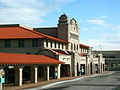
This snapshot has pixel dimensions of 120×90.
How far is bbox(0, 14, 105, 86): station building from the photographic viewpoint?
1675 inches

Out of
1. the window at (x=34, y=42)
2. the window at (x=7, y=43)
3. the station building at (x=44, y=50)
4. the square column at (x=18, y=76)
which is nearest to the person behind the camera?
the square column at (x=18, y=76)

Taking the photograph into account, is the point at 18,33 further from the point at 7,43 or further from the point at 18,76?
the point at 18,76

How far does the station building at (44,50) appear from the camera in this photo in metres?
42.5

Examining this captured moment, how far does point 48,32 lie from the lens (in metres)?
74.4

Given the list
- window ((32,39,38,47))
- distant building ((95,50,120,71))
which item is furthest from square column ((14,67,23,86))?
distant building ((95,50,120,71))

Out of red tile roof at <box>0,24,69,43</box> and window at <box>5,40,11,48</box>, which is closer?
red tile roof at <box>0,24,69,43</box>

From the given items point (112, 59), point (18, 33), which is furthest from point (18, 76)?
point (112, 59)

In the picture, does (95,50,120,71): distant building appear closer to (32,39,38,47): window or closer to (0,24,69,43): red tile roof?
(0,24,69,43): red tile roof

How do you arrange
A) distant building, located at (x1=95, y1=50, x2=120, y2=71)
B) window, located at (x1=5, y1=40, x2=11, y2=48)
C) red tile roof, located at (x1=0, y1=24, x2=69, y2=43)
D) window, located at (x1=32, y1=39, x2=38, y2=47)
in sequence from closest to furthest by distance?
window, located at (x1=32, y1=39, x2=38, y2=47)
red tile roof, located at (x1=0, y1=24, x2=69, y2=43)
window, located at (x1=5, y1=40, x2=11, y2=48)
distant building, located at (x1=95, y1=50, x2=120, y2=71)

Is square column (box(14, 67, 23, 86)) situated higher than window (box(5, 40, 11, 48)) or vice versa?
window (box(5, 40, 11, 48))

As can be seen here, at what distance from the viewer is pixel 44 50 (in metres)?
50.2

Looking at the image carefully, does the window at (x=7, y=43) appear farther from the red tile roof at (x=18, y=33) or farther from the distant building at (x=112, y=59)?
the distant building at (x=112, y=59)

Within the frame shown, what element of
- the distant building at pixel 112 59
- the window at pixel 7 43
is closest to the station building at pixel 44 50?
the window at pixel 7 43

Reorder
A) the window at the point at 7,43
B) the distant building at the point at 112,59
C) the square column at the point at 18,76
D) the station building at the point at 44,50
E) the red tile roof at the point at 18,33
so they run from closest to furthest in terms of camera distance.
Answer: the square column at the point at 18,76 < the station building at the point at 44,50 < the red tile roof at the point at 18,33 < the window at the point at 7,43 < the distant building at the point at 112,59
